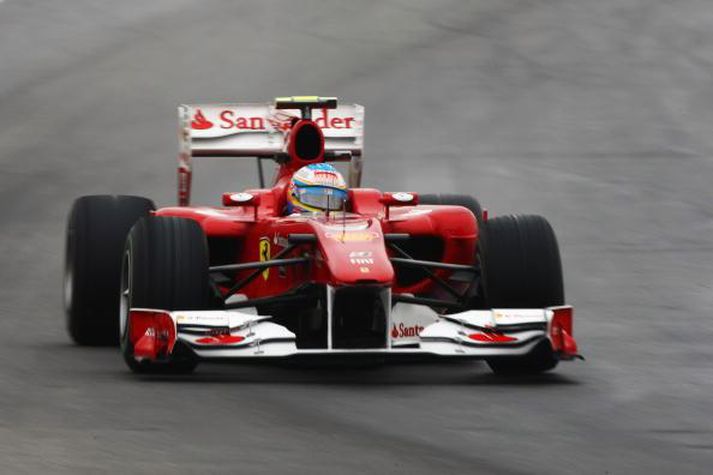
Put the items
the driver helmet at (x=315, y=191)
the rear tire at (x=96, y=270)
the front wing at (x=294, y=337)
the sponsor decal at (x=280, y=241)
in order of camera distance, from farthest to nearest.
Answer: the rear tire at (x=96, y=270), the driver helmet at (x=315, y=191), the sponsor decal at (x=280, y=241), the front wing at (x=294, y=337)

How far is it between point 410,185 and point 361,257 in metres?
10.4

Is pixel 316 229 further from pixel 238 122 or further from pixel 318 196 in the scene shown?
pixel 238 122

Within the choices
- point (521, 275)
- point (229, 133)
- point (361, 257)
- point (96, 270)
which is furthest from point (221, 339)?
point (229, 133)

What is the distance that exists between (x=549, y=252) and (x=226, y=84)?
1608 centimetres

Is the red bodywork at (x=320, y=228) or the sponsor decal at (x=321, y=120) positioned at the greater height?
the sponsor decal at (x=321, y=120)

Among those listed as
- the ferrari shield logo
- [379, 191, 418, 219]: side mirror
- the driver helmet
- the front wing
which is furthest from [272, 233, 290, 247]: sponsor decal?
the front wing

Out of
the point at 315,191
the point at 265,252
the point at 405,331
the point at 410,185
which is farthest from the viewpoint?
the point at 410,185

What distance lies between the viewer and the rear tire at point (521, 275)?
11445 mm

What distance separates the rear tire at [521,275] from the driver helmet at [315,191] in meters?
1.39

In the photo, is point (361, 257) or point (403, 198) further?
point (403, 198)

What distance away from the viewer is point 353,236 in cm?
1117

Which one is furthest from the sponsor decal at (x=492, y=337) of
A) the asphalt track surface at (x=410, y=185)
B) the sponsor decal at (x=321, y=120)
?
the sponsor decal at (x=321, y=120)

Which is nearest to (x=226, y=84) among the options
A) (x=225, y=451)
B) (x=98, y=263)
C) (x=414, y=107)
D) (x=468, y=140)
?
(x=414, y=107)

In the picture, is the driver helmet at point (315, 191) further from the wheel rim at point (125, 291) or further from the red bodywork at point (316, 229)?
the wheel rim at point (125, 291)
